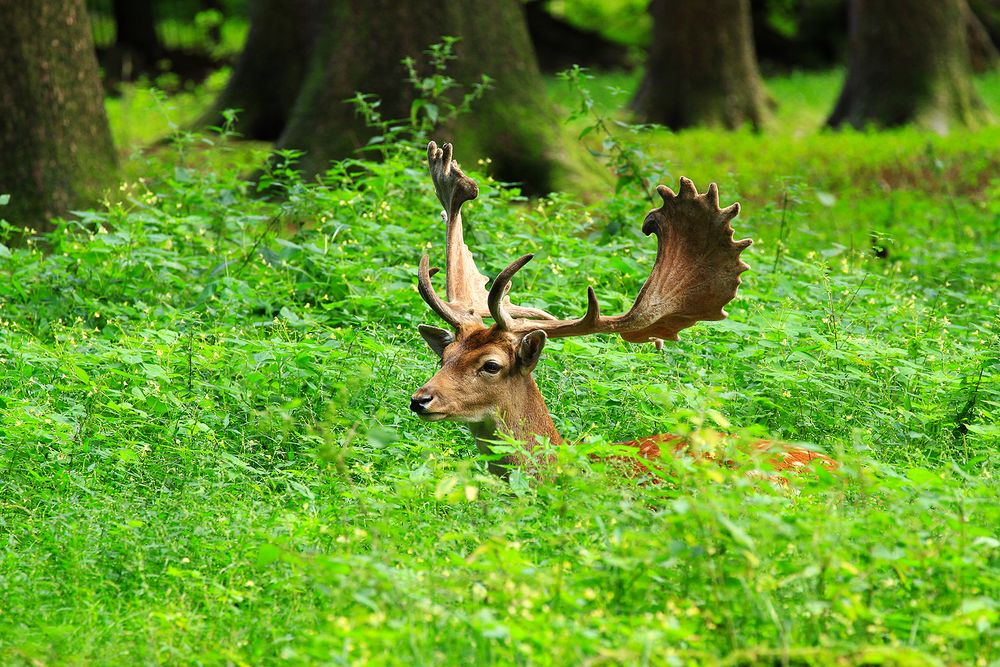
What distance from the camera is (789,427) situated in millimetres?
6055

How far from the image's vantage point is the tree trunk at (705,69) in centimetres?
1919

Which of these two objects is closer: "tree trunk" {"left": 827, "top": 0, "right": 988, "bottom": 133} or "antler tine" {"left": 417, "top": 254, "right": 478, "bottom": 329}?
"antler tine" {"left": 417, "top": 254, "right": 478, "bottom": 329}

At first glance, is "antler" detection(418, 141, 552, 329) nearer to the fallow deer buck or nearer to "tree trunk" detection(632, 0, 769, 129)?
the fallow deer buck

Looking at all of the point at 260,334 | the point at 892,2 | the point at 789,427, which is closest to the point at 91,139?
the point at 260,334

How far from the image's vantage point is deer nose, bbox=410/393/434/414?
17.1 feet

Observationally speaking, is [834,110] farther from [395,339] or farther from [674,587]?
[674,587]

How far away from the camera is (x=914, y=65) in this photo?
710 inches

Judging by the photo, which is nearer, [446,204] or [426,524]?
[426,524]

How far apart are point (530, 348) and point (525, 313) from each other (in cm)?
34

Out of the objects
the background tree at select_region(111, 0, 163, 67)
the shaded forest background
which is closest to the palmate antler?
the shaded forest background

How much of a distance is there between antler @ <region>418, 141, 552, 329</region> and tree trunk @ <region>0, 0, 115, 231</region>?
3.86 m

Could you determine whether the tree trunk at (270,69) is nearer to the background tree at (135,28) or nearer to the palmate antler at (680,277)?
the palmate antler at (680,277)

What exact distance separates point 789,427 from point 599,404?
896 mm

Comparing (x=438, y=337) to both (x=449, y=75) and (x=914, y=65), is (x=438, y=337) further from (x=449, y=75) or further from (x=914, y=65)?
(x=914, y=65)
